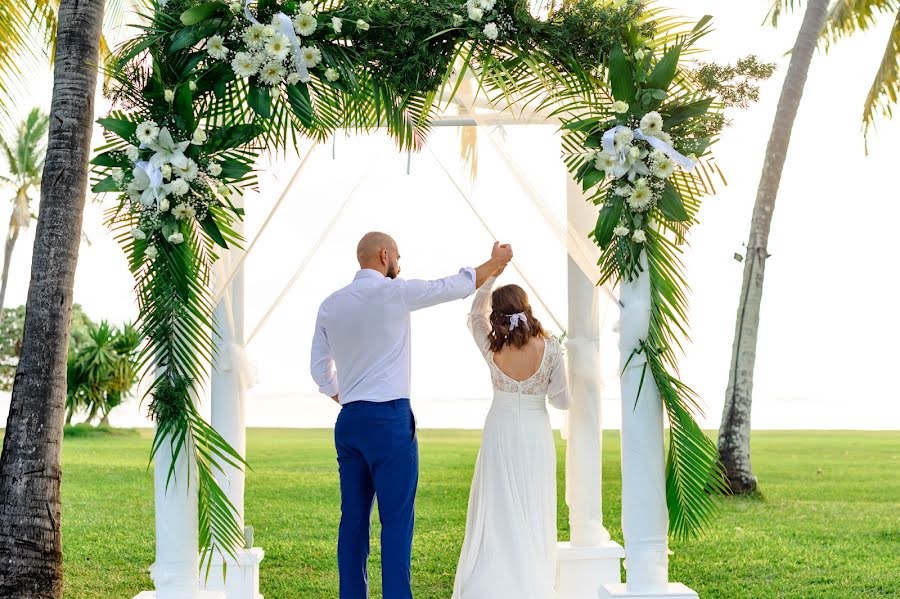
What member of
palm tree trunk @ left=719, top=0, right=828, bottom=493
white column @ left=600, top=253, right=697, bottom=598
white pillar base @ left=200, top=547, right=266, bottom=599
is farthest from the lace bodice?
palm tree trunk @ left=719, top=0, right=828, bottom=493

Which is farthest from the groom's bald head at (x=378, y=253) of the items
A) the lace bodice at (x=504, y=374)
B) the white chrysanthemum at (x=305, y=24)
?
the white chrysanthemum at (x=305, y=24)

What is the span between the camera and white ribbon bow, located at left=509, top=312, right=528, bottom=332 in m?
4.66

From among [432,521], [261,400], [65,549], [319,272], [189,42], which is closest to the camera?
[189,42]

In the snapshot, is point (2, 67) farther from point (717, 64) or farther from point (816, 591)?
point (816, 591)

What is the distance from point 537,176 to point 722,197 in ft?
3.63

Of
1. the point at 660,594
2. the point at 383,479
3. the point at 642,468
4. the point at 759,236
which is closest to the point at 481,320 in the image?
the point at 383,479

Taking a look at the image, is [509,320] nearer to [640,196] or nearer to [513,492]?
[513,492]

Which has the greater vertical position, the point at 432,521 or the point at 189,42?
the point at 189,42

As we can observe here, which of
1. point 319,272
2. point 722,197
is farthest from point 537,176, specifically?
point 319,272

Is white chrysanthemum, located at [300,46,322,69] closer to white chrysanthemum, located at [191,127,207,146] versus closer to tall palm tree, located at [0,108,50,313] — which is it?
white chrysanthemum, located at [191,127,207,146]

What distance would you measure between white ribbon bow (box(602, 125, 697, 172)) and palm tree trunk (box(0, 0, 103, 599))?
2933 millimetres

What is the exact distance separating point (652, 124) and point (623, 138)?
0.40ft

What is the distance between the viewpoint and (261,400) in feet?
89.5

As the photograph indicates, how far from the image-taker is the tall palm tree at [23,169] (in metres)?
21.2
